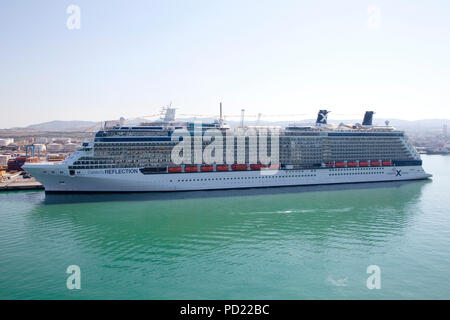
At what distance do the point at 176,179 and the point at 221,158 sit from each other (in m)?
4.41

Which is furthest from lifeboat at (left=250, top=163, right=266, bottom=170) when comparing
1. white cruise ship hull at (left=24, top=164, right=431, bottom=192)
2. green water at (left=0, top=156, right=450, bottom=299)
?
green water at (left=0, top=156, right=450, bottom=299)

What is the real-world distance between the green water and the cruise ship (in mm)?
1733

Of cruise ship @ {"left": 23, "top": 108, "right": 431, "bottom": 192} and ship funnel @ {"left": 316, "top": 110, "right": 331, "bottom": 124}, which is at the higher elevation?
ship funnel @ {"left": 316, "top": 110, "right": 331, "bottom": 124}

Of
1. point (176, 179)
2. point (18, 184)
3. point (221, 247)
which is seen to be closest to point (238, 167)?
point (176, 179)

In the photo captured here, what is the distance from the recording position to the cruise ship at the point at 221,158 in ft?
79.3

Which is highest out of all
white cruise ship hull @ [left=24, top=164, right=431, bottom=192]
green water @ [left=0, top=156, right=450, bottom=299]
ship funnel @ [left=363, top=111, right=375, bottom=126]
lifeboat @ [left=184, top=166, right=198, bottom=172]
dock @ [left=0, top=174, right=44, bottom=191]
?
ship funnel @ [left=363, top=111, right=375, bottom=126]

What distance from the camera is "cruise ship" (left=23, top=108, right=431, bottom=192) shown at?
24172mm

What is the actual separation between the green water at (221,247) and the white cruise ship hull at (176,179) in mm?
1095

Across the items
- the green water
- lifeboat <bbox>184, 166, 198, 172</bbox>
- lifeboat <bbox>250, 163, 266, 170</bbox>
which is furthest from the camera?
lifeboat <bbox>250, 163, 266, 170</bbox>

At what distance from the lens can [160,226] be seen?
1733cm

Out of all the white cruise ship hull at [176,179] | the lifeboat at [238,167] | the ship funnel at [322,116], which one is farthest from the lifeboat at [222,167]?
the ship funnel at [322,116]

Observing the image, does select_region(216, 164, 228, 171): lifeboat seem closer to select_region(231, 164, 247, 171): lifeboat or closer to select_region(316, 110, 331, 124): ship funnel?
select_region(231, 164, 247, 171): lifeboat

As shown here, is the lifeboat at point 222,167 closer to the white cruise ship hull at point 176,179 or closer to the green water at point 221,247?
the white cruise ship hull at point 176,179
